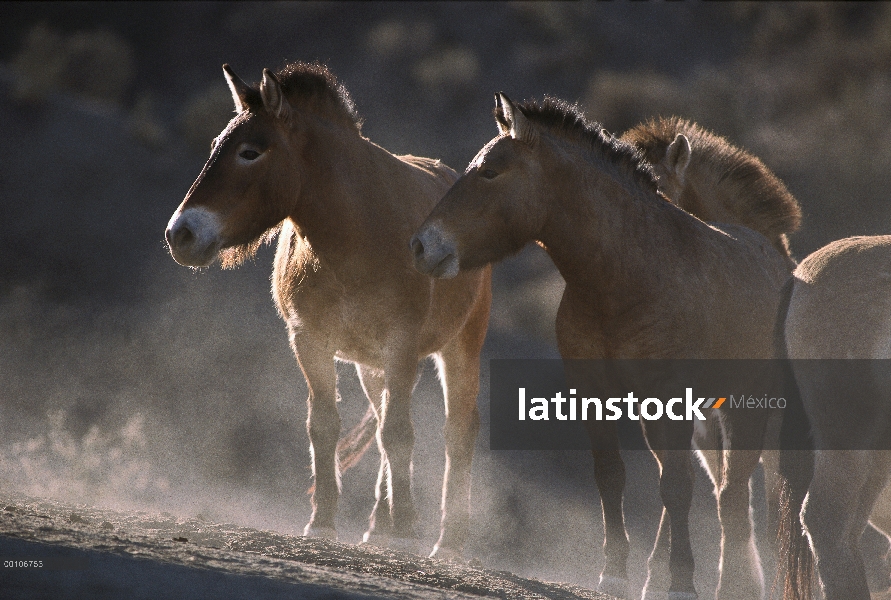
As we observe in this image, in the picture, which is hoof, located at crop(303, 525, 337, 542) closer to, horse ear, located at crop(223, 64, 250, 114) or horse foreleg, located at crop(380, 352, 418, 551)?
horse foreleg, located at crop(380, 352, 418, 551)

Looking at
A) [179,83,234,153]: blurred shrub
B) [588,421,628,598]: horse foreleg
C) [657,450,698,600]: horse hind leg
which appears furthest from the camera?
[179,83,234,153]: blurred shrub

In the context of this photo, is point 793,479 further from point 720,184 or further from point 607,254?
point 720,184

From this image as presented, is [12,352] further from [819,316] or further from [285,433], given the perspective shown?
[819,316]

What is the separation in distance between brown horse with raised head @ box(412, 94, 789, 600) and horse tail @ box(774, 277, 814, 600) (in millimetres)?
515

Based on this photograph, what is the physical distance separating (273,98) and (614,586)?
366 cm

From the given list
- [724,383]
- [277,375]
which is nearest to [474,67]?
[277,375]

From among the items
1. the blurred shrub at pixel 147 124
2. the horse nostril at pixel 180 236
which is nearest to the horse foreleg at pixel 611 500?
the horse nostril at pixel 180 236

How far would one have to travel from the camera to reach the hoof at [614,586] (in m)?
5.72

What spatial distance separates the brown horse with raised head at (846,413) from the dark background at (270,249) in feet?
22.5

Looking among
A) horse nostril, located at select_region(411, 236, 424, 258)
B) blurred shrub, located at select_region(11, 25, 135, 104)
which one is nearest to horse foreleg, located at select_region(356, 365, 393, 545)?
horse nostril, located at select_region(411, 236, 424, 258)

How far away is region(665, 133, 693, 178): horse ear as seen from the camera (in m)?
8.04

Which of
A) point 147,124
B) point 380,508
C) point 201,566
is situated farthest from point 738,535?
point 147,124

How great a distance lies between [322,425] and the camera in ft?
21.6

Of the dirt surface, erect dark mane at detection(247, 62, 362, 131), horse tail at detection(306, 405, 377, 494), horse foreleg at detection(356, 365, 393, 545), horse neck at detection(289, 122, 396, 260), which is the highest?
erect dark mane at detection(247, 62, 362, 131)
